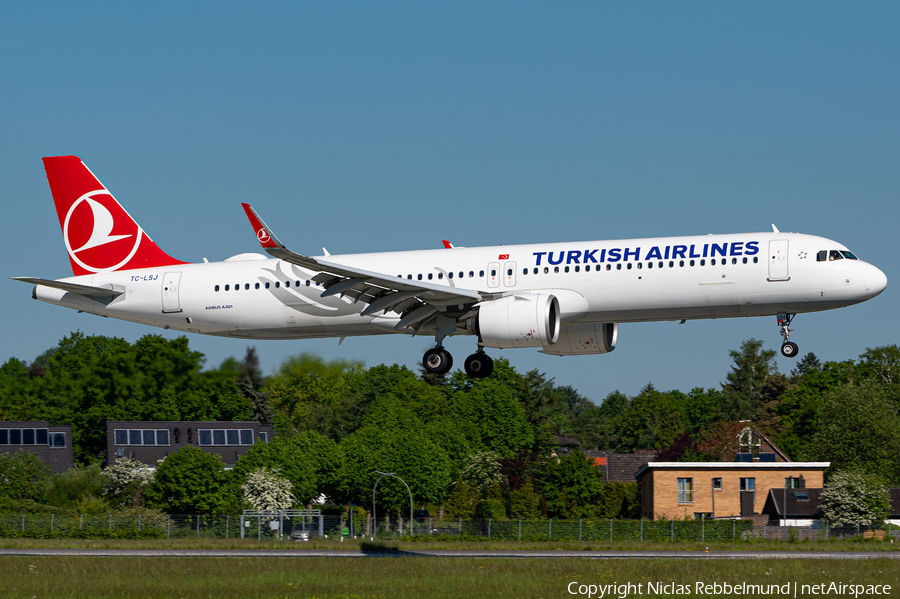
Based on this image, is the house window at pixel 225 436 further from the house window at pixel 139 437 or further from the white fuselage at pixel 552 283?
the white fuselage at pixel 552 283

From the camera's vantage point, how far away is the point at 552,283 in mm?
39656

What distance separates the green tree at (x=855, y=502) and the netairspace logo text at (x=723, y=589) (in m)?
35.0

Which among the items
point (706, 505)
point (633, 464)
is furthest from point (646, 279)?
point (633, 464)

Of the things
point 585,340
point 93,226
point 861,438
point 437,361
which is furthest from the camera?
point 861,438

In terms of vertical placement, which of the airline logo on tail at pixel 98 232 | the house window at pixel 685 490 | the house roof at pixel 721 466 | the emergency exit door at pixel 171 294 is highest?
the airline logo on tail at pixel 98 232

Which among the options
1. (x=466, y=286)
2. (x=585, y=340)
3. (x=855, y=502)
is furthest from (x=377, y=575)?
(x=855, y=502)

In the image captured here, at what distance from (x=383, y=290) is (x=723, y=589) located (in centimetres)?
1505

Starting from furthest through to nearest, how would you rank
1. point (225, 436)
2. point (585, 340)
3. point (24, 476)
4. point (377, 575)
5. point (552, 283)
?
point (225, 436) < point (24, 476) < point (585, 340) < point (552, 283) < point (377, 575)

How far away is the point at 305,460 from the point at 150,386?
4567cm

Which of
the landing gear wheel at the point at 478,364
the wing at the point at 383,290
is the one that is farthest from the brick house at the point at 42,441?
the landing gear wheel at the point at 478,364

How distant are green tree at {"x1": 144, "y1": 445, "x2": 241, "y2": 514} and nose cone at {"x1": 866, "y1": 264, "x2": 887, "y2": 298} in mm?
51153

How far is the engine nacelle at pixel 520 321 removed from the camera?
3862cm

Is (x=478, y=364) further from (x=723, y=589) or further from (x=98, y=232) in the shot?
(x=98, y=232)

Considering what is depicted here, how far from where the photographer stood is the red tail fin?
46.3m
